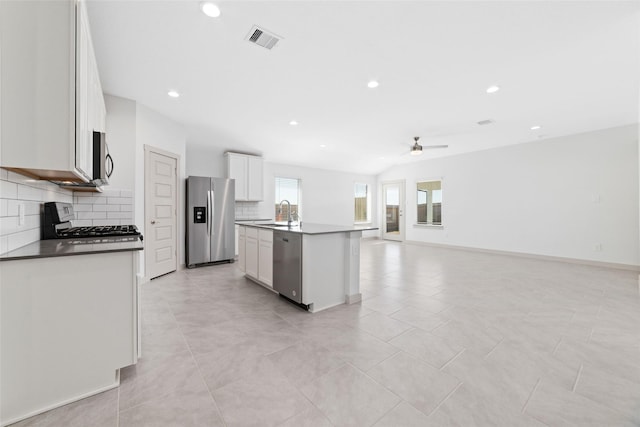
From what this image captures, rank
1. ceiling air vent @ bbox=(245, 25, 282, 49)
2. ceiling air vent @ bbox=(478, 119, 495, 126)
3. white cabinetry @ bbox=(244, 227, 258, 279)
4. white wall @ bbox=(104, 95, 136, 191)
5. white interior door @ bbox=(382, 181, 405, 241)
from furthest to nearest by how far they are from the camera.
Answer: white interior door @ bbox=(382, 181, 405, 241)
ceiling air vent @ bbox=(478, 119, 495, 126)
white cabinetry @ bbox=(244, 227, 258, 279)
white wall @ bbox=(104, 95, 136, 191)
ceiling air vent @ bbox=(245, 25, 282, 49)


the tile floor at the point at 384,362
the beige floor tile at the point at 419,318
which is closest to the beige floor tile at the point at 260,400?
the tile floor at the point at 384,362

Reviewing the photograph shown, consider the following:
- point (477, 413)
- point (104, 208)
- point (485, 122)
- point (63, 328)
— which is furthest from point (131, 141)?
point (485, 122)

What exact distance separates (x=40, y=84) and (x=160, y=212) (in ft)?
10.1

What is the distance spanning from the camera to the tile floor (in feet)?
4.61

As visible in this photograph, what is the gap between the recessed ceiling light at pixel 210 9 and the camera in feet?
6.58

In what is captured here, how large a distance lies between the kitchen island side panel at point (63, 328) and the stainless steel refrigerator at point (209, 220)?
10.8 feet

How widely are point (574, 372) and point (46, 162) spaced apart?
3.56 m

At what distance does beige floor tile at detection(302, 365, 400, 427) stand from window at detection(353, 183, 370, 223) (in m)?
7.70

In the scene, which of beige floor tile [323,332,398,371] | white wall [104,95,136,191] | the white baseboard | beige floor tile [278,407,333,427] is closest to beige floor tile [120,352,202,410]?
beige floor tile [278,407,333,427]

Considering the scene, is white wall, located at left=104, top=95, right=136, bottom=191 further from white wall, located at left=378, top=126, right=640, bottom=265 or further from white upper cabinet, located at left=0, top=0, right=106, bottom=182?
white wall, located at left=378, top=126, right=640, bottom=265

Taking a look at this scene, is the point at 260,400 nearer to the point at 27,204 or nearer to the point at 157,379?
the point at 157,379

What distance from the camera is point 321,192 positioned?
26.9ft

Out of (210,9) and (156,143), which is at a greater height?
(210,9)

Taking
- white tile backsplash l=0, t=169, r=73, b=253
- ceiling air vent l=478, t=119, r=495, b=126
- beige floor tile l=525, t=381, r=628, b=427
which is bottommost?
beige floor tile l=525, t=381, r=628, b=427
